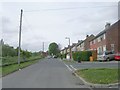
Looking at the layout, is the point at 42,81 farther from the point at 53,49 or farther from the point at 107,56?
the point at 53,49

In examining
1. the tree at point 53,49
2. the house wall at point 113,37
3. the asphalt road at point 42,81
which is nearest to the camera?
the asphalt road at point 42,81

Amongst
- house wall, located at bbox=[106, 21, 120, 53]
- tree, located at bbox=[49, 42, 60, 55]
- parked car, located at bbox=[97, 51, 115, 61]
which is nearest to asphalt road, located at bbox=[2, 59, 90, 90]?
parked car, located at bbox=[97, 51, 115, 61]

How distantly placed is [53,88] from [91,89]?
5.65 ft

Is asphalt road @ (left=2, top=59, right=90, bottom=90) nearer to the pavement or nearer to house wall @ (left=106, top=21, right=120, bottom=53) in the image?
the pavement

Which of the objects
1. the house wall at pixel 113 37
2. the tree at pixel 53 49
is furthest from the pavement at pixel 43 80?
the tree at pixel 53 49

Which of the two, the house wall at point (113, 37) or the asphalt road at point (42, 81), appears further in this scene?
the house wall at point (113, 37)

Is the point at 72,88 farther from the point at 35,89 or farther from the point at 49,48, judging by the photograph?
the point at 49,48

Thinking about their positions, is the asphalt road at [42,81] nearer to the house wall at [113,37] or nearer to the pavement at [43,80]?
the pavement at [43,80]

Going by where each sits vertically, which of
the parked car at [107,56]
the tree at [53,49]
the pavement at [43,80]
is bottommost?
the pavement at [43,80]

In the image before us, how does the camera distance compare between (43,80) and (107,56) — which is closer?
(43,80)

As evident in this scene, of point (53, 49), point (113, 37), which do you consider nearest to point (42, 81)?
point (113, 37)

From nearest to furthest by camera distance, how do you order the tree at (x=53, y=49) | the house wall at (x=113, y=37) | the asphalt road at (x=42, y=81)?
the asphalt road at (x=42, y=81), the house wall at (x=113, y=37), the tree at (x=53, y=49)

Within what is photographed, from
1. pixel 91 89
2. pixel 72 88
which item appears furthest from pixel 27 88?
pixel 91 89

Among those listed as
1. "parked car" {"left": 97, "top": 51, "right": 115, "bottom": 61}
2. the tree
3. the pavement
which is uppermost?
the tree
